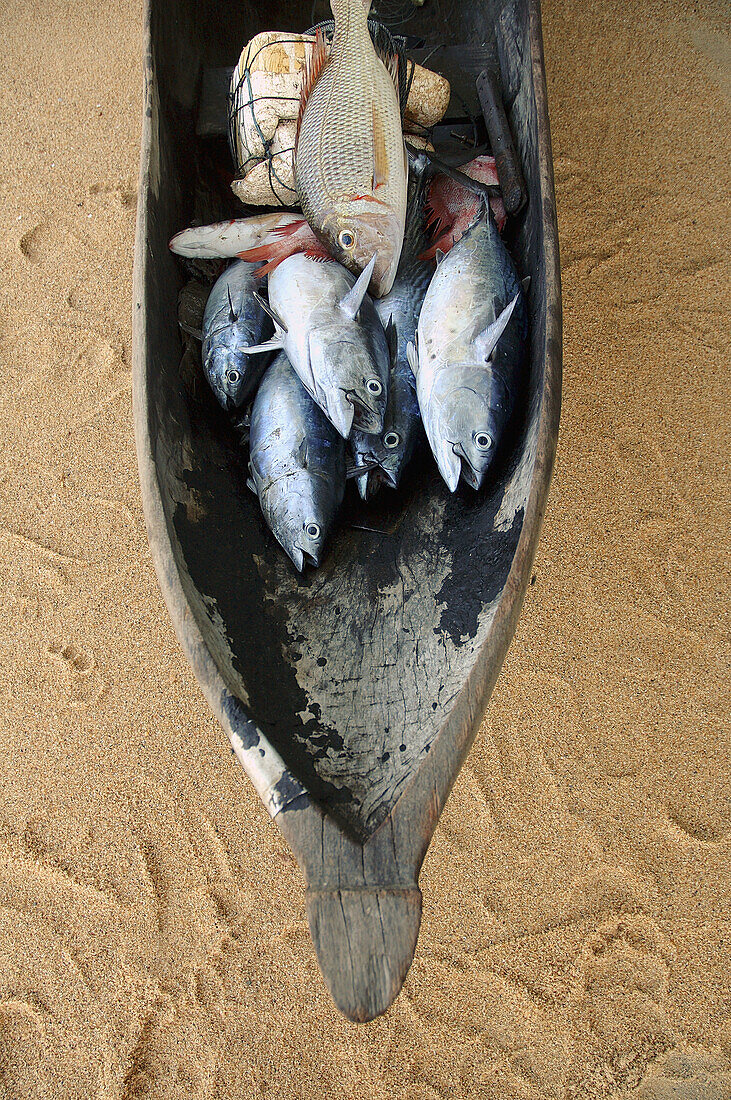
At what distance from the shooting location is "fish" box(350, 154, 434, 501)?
174cm

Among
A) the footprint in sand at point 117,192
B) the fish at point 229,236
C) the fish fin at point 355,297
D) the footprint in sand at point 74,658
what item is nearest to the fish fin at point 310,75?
the fish at point 229,236

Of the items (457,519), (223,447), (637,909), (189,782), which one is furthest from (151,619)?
(637,909)

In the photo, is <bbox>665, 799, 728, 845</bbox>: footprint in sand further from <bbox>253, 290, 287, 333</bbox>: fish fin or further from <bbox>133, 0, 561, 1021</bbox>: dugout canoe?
<bbox>253, 290, 287, 333</bbox>: fish fin

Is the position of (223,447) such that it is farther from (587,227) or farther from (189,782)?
(587,227)

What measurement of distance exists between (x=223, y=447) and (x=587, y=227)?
83.4 inches

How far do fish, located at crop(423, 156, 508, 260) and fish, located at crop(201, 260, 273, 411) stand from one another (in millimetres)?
578

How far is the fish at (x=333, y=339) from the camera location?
1.64m

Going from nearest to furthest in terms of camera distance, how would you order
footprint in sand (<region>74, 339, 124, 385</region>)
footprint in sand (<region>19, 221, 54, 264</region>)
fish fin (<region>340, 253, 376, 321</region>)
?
1. fish fin (<region>340, 253, 376, 321</region>)
2. footprint in sand (<region>74, 339, 124, 385</region>)
3. footprint in sand (<region>19, 221, 54, 264</region>)

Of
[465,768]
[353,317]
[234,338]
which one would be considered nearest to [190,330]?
[234,338]

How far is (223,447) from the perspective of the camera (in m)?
1.88

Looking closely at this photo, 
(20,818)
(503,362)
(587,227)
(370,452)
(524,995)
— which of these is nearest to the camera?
(503,362)

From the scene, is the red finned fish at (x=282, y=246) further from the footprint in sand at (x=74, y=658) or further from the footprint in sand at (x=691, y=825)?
the footprint in sand at (x=691, y=825)

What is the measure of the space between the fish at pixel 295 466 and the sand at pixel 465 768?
0.93 m

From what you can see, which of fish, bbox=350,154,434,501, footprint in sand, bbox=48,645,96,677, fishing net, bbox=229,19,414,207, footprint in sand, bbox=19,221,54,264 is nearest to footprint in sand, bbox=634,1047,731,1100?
fish, bbox=350,154,434,501
